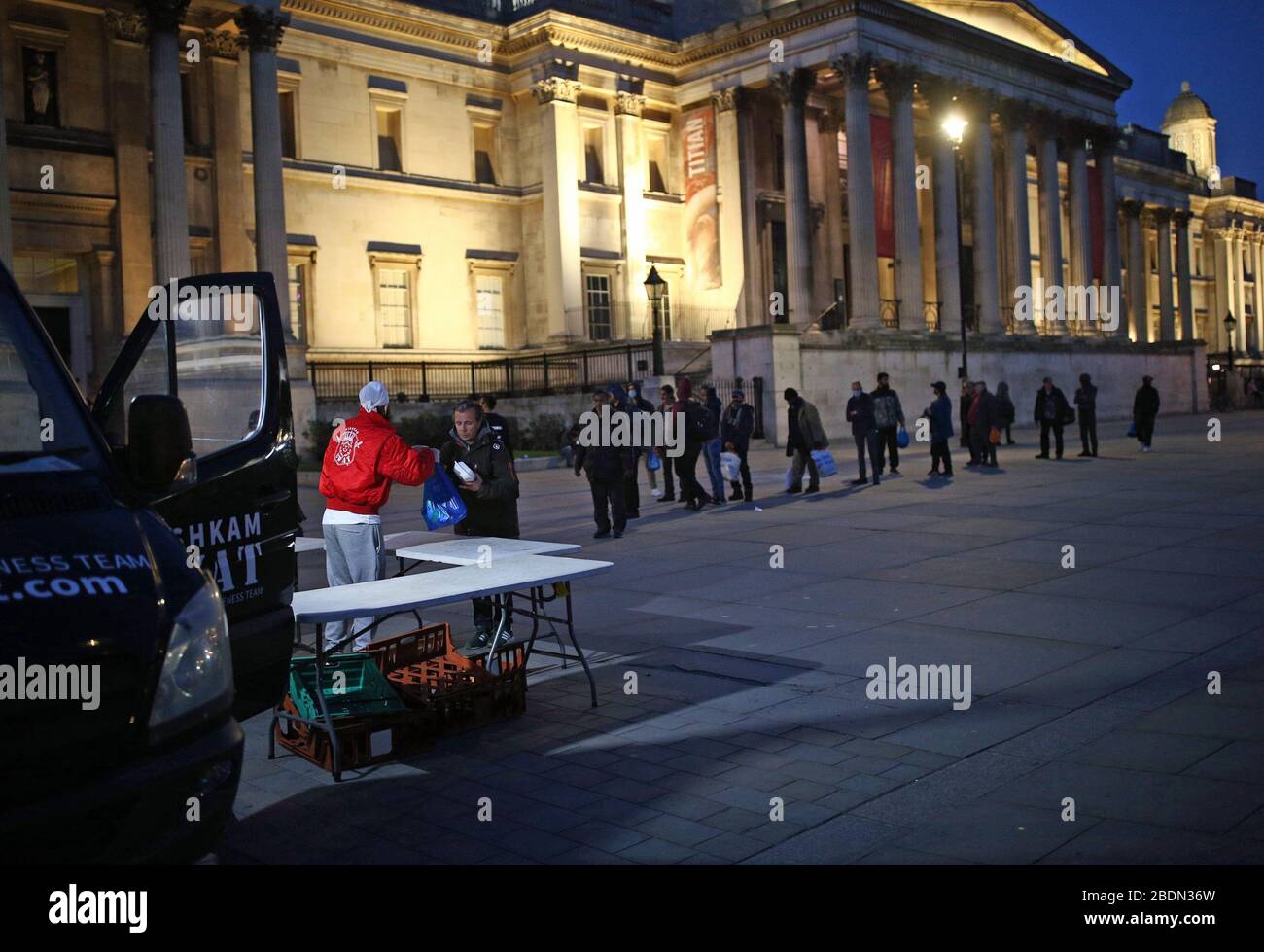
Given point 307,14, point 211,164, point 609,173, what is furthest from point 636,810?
point 609,173

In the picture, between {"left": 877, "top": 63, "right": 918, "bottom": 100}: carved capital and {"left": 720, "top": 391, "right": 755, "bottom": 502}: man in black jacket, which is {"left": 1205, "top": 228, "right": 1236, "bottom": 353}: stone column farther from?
{"left": 720, "top": 391, "right": 755, "bottom": 502}: man in black jacket

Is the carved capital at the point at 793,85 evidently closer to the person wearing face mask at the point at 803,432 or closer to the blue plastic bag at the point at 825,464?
the blue plastic bag at the point at 825,464

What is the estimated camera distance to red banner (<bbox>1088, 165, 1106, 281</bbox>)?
172 feet

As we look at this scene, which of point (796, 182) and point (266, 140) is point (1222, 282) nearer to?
point (796, 182)

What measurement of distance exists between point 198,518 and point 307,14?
33.8 meters

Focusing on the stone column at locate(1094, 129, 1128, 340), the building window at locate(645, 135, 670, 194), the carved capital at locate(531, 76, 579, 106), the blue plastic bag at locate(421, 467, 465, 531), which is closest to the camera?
the blue plastic bag at locate(421, 467, 465, 531)

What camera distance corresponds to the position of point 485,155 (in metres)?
41.6

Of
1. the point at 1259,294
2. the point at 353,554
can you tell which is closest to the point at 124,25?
the point at 353,554

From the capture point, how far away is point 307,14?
35.8m

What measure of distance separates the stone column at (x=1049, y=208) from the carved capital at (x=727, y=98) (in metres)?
14.1

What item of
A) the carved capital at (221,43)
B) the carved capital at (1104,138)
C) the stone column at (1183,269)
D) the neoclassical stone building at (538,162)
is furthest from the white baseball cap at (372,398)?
the stone column at (1183,269)

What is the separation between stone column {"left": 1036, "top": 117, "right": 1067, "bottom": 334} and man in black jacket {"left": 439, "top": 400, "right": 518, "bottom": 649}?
43.2 m

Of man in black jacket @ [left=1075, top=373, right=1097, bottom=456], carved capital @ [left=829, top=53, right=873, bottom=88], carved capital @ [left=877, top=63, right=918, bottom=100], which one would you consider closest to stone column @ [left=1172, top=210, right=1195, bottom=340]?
carved capital @ [left=877, top=63, right=918, bottom=100]

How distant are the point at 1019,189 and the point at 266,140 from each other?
2933 centimetres
